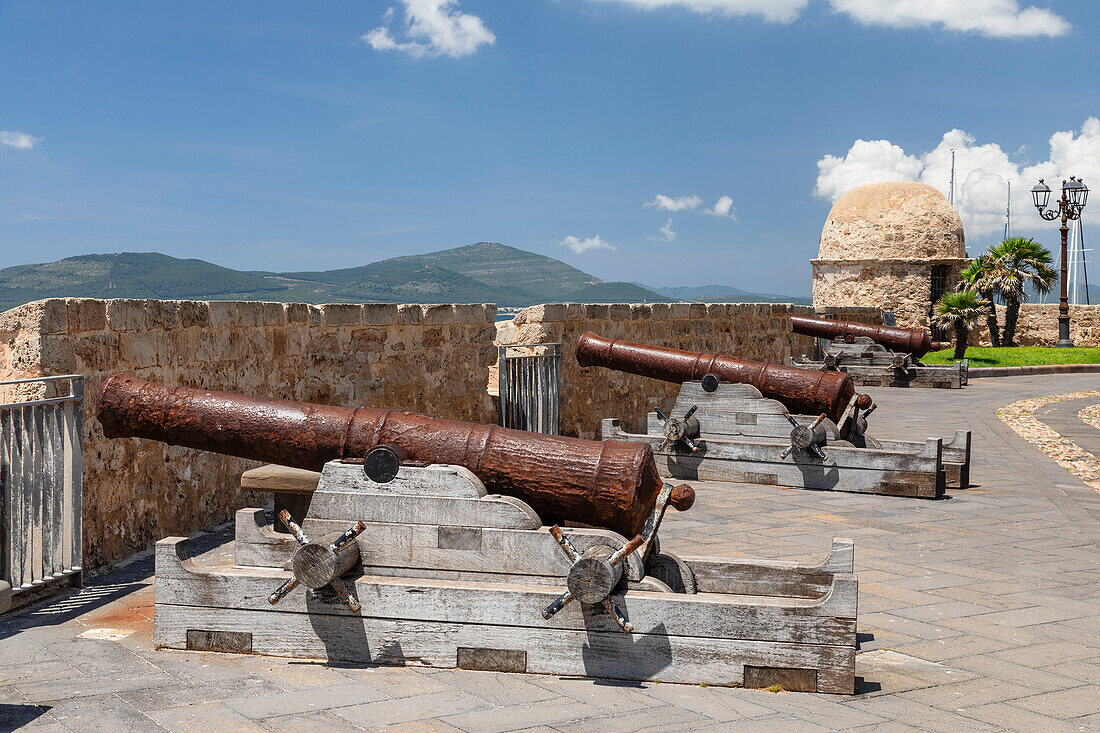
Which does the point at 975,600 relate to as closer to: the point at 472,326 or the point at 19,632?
the point at 19,632

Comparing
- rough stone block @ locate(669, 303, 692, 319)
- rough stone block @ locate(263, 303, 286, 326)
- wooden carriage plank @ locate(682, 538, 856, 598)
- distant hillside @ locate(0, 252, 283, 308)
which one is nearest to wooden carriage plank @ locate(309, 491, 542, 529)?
wooden carriage plank @ locate(682, 538, 856, 598)

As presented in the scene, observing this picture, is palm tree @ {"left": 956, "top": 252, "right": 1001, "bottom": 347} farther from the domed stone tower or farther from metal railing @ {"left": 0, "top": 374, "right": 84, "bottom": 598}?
metal railing @ {"left": 0, "top": 374, "right": 84, "bottom": 598}

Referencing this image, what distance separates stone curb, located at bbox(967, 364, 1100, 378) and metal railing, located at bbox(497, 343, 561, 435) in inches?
619

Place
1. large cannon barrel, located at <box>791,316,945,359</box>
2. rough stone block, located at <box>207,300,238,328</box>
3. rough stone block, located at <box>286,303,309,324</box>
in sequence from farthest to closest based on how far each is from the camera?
large cannon barrel, located at <box>791,316,945,359</box> → rough stone block, located at <box>286,303,309,324</box> → rough stone block, located at <box>207,300,238,328</box>

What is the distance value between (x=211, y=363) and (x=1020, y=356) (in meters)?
24.0

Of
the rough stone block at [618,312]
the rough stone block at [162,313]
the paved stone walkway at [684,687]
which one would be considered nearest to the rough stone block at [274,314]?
the rough stone block at [162,313]

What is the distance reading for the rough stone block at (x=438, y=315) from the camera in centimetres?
875

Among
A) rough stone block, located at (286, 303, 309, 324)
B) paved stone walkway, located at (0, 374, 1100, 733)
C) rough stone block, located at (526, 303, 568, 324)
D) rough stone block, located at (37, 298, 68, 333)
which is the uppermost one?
rough stone block, located at (526, 303, 568, 324)

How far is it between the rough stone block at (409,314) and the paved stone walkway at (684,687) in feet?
9.15

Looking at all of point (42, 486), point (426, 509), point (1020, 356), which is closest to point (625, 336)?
point (42, 486)

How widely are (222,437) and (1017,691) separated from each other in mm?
3325

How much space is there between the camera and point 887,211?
98.1 ft

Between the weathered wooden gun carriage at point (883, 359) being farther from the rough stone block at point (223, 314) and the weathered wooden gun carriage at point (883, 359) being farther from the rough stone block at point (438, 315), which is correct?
the rough stone block at point (223, 314)

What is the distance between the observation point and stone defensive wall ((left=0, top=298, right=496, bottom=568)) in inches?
209
